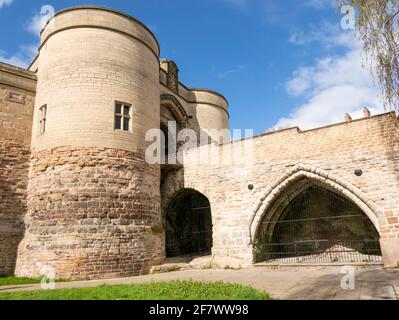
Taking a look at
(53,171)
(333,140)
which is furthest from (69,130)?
(333,140)

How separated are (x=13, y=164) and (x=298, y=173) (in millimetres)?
9796

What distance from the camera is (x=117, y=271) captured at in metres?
9.47

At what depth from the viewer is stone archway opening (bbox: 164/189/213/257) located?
1384 centimetres

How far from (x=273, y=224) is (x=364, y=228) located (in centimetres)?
346

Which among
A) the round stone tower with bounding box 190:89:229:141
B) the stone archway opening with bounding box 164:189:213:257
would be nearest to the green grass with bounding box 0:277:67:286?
the stone archway opening with bounding box 164:189:213:257

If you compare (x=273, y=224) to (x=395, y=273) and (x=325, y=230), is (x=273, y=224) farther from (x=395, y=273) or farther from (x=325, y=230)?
(x=395, y=273)

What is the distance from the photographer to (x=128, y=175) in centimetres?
1049

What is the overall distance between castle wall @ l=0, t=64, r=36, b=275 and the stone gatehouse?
0.03 meters

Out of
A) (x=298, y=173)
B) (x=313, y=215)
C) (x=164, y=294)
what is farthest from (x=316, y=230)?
(x=164, y=294)

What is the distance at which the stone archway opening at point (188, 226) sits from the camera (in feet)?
45.4

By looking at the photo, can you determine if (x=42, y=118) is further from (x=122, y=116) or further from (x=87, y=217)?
(x=87, y=217)

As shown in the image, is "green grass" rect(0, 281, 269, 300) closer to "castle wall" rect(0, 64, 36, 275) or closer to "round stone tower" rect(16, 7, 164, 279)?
"round stone tower" rect(16, 7, 164, 279)

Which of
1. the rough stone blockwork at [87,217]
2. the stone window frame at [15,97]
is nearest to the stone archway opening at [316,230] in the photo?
the rough stone blockwork at [87,217]

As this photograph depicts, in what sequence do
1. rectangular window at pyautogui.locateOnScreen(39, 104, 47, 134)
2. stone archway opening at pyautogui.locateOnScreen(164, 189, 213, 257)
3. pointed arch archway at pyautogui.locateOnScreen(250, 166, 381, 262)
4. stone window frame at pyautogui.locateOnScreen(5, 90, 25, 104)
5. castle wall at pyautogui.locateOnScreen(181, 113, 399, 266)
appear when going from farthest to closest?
stone archway opening at pyautogui.locateOnScreen(164, 189, 213, 257) → stone window frame at pyautogui.locateOnScreen(5, 90, 25, 104) → rectangular window at pyautogui.locateOnScreen(39, 104, 47, 134) → pointed arch archway at pyautogui.locateOnScreen(250, 166, 381, 262) → castle wall at pyautogui.locateOnScreen(181, 113, 399, 266)
